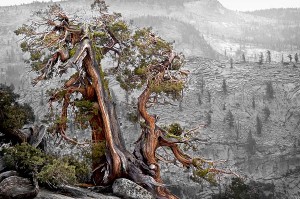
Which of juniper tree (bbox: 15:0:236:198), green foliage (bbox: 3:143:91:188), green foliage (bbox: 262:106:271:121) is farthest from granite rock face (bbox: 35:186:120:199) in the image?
green foliage (bbox: 262:106:271:121)

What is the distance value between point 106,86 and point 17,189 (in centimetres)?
659

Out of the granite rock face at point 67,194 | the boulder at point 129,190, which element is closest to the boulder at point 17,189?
the granite rock face at point 67,194

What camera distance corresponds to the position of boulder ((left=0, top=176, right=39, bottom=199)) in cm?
709

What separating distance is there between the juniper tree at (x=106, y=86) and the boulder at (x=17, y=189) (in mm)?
4350

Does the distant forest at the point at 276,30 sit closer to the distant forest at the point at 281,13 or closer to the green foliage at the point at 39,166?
the distant forest at the point at 281,13

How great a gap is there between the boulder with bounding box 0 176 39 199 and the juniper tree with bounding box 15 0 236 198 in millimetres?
4350

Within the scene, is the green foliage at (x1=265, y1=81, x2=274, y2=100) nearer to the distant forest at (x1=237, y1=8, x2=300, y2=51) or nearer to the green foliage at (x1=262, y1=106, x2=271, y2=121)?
the green foliage at (x1=262, y1=106, x2=271, y2=121)

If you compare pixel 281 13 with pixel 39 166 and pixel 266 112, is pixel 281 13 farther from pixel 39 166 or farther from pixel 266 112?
pixel 39 166

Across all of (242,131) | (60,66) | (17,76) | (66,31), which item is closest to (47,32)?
(66,31)

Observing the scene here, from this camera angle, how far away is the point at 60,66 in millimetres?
11211

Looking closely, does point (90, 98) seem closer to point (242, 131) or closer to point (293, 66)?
point (242, 131)

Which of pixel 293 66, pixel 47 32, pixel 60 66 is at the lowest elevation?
pixel 293 66

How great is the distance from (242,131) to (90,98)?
42869 mm

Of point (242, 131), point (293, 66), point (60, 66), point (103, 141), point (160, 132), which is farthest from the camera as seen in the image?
point (293, 66)
